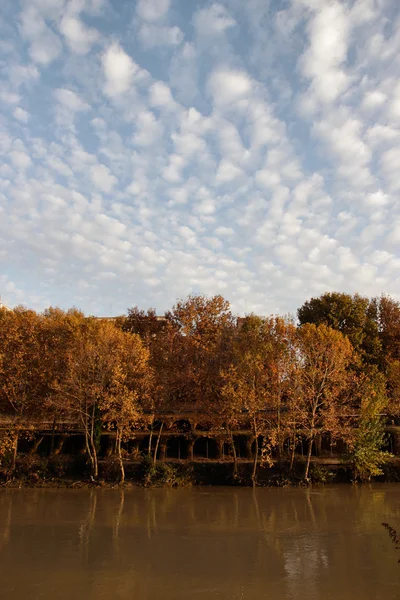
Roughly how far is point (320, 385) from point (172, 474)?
1263 centimetres

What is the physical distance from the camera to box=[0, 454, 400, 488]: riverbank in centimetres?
3388

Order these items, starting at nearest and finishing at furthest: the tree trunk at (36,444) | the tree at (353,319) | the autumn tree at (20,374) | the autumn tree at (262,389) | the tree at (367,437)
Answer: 1. the autumn tree at (262,389)
2. the tree at (367,437)
3. the autumn tree at (20,374)
4. the tree trunk at (36,444)
5. the tree at (353,319)

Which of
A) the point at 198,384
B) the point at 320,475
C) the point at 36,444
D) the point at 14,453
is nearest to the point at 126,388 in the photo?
the point at 198,384

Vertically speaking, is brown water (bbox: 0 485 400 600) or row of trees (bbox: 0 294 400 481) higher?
row of trees (bbox: 0 294 400 481)

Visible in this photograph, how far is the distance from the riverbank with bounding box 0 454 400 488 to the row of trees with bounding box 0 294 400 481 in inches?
37.5

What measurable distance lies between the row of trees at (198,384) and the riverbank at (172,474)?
3.13 feet

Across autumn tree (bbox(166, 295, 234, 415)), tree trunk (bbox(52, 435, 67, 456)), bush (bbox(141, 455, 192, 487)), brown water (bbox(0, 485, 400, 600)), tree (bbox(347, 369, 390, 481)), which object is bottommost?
brown water (bbox(0, 485, 400, 600))

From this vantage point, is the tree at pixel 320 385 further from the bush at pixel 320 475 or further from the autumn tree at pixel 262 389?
the autumn tree at pixel 262 389

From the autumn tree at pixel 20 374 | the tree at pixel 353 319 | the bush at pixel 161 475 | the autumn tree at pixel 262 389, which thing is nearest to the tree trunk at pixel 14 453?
the autumn tree at pixel 20 374

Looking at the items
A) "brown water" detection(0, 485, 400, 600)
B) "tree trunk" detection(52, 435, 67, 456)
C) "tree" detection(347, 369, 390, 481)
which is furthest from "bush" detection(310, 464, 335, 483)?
"tree trunk" detection(52, 435, 67, 456)

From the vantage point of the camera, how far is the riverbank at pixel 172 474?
33875mm

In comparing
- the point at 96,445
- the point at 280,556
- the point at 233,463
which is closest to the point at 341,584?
the point at 280,556

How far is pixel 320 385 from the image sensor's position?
36.4 meters

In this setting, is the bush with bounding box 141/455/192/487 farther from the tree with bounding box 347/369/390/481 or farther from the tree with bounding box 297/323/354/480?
the tree with bounding box 347/369/390/481
